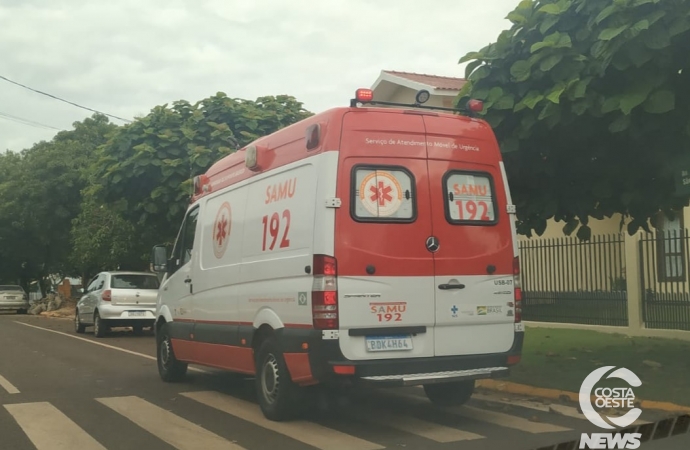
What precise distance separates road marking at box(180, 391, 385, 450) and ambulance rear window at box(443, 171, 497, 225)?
2.17m

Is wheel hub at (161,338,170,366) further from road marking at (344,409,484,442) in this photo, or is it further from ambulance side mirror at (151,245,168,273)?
road marking at (344,409,484,442)

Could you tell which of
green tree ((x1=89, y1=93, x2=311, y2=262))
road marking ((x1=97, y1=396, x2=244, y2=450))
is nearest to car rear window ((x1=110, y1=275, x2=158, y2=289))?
green tree ((x1=89, y1=93, x2=311, y2=262))

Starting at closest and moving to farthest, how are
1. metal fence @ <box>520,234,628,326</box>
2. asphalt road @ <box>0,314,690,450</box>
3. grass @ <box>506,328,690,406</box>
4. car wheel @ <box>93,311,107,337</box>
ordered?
asphalt road @ <box>0,314,690,450</box>, grass @ <box>506,328,690,406</box>, metal fence @ <box>520,234,628,326</box>, car wheel @ <box>93,311,107,337</box>

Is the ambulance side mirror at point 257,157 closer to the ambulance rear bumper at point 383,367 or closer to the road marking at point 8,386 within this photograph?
the ambulance rear bumper at point 383,367

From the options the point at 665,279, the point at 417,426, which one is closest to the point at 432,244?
the point at 417,426

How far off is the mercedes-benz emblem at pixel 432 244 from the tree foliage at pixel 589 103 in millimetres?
2410

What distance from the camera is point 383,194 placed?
6926mm

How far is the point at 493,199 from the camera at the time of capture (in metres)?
7.43

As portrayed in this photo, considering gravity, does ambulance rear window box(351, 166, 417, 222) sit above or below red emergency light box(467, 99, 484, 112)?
below

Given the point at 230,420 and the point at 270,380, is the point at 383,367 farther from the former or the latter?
the point at 230,420

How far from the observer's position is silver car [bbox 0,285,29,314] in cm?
3875

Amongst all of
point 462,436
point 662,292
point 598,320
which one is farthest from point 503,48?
point 598,320

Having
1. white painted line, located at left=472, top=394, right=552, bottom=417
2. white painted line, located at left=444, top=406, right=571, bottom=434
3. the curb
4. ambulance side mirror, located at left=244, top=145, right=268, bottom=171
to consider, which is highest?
ambulance side mirror, located at left=244, top=145, right=268, bottom=171

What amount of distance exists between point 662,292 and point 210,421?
9.29 m
